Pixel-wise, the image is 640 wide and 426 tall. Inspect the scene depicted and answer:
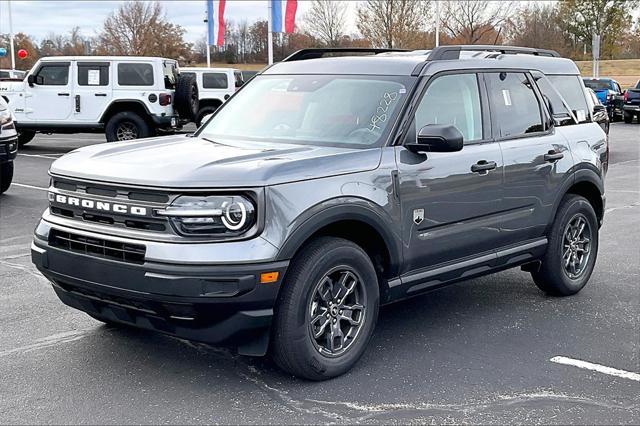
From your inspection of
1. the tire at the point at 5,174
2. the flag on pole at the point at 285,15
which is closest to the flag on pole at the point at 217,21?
the flag on pole at the point at 285,15

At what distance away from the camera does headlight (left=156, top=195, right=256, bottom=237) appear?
13.3 ft

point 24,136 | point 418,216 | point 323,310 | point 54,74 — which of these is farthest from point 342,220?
point 24,136

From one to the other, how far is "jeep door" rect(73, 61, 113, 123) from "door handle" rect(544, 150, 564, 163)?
13.8 metres

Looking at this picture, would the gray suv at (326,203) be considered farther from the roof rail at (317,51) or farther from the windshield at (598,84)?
the windshield at (598,84)

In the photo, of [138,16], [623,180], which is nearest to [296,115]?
[623,180]

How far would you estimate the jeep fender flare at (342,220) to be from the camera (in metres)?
4.20

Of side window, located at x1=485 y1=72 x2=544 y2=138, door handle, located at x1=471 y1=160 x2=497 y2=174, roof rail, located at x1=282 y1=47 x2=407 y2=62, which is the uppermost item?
roof rail, located at x1=282 y1=47 x2=407 y2=62

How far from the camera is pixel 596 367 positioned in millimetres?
4855

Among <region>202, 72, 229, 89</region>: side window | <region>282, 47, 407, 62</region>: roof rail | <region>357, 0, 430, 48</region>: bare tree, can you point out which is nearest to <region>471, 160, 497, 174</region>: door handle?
<region>282, 47, 407, 62</region>: roof rail

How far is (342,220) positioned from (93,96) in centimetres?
1476

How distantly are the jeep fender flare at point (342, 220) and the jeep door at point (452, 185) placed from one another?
11cm

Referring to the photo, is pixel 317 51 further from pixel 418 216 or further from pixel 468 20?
pixel 468 20

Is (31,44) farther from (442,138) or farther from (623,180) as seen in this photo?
(442,138)

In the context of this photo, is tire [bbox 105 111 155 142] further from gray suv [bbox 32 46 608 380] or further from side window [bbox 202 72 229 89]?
gray suv [bbox 32 46 608 380]
